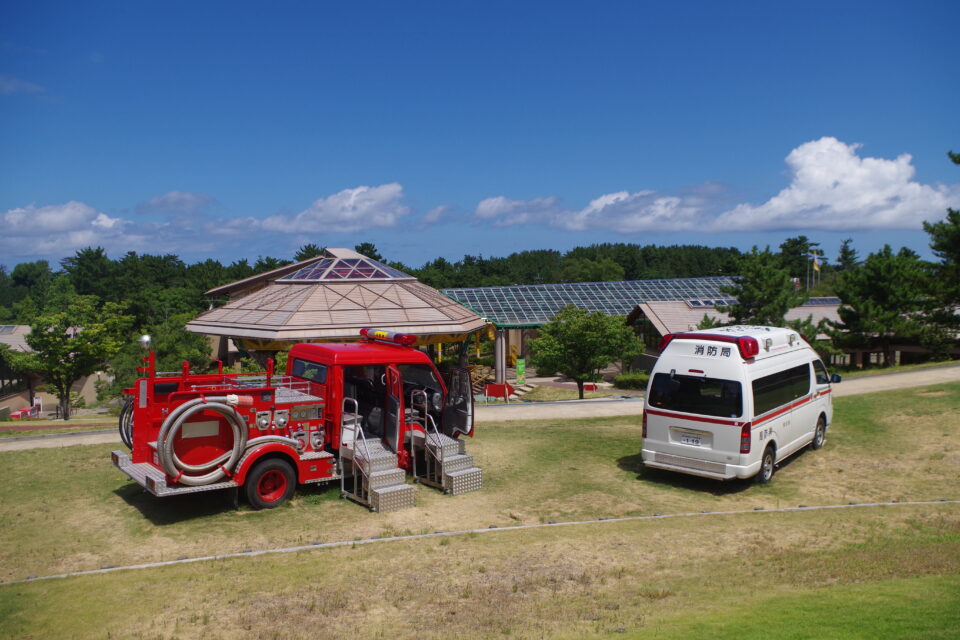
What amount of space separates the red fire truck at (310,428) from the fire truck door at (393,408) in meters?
0.03

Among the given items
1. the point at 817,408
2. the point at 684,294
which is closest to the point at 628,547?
the point at 817,408

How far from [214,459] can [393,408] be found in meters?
2.95

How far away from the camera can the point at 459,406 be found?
42.1ft

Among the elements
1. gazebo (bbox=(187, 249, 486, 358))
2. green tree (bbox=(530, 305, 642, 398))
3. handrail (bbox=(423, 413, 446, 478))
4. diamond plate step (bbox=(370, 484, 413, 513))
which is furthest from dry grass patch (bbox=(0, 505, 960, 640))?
gazebo (bbox=(187, 249, 486, 358))

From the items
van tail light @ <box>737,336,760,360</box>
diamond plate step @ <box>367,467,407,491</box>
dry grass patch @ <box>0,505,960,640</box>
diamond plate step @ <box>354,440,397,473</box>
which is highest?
van tail light @ <box>737,336,760,360</box>

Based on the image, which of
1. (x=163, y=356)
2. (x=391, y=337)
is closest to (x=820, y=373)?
(x=391, y=337)

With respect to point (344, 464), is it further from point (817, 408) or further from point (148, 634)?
point (817, 408)

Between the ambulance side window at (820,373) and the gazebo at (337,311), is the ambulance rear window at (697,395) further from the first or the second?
the gazebo at (337,311)

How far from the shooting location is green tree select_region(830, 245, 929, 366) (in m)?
35.1

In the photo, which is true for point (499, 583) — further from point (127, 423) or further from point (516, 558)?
point (127, 423)

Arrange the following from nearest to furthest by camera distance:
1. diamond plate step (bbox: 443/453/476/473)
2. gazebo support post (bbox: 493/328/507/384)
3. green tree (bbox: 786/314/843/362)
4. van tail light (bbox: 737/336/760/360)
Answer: van tail light (bbox: 737/336/760/360)
diamond plate step (bbox: 443/453/476/473)
green tree (bbox: 786/314/843/362)
gazebo support post (bbox: 493/328/507/384)

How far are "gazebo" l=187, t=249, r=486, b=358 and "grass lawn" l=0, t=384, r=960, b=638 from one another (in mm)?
Result: 17750

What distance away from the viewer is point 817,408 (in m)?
14.6

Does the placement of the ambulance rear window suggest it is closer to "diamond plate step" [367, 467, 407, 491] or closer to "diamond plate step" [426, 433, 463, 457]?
"diamond plate step" [426, 433, 463, 457]
